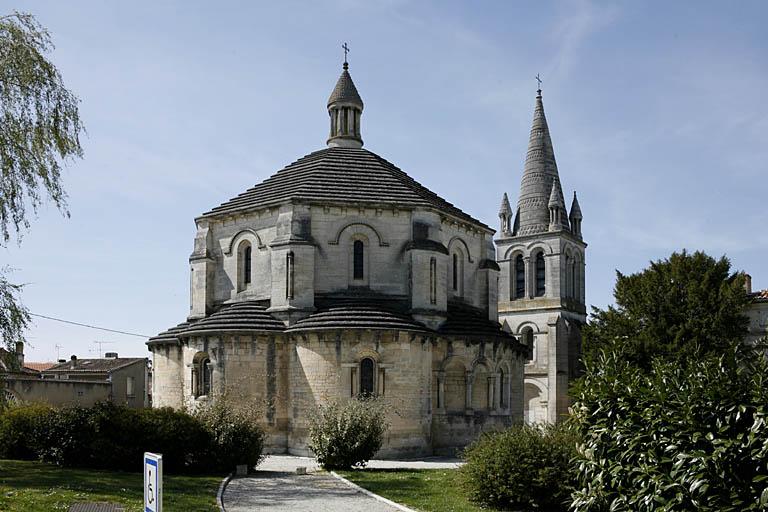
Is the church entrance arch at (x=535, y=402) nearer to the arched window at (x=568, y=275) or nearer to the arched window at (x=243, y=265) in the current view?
the arched window at (x=568, y=275)

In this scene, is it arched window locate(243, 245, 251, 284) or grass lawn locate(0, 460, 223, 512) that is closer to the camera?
grass lawn locate(0, 460, 223, 512)

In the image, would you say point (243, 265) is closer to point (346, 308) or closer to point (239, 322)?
point (239, 322)

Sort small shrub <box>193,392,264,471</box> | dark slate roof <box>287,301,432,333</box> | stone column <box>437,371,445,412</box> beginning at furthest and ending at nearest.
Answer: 1. stone column <box>437,371,445,412</box>
2. dark slate roof <box>287,301,432,333</box>
3. small shrub <box>193,392,264,471</box>

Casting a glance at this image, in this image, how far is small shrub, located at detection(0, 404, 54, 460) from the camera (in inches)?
957

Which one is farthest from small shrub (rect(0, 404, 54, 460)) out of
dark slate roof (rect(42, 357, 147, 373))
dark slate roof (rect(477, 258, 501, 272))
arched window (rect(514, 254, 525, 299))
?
arched window (rect(514, 254, 525, 299))

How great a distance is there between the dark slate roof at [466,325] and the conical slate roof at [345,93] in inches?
462

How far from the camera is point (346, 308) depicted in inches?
1267

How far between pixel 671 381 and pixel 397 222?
24.4 m

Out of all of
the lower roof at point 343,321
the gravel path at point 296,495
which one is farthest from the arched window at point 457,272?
the gravel path at point 296,495

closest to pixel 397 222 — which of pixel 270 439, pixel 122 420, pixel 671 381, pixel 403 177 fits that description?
pixel 403 177

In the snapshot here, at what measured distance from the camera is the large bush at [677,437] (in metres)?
9.11

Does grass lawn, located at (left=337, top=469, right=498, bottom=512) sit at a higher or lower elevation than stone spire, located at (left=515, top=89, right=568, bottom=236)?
lower

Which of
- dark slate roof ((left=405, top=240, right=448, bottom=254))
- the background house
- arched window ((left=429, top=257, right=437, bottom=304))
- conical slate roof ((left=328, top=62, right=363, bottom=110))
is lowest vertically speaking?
the background house

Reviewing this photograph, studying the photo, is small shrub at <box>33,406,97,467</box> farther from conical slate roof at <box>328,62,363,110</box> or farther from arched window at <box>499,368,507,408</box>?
conical slate roof at <box>328,62,363,110</box>
